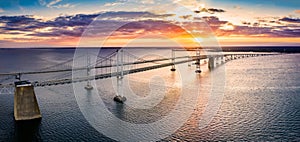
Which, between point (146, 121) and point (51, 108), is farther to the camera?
point (51, 108)

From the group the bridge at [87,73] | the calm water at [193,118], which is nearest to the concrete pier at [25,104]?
the bridge at [87,73]

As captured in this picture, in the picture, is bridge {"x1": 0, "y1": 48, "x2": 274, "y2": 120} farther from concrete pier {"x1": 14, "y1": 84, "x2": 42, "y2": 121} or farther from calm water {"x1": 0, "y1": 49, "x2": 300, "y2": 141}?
calm water {"x1": 0, "y1": 49, "x2": 300, "y2": 141}

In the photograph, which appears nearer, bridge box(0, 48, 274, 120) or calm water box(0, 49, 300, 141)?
calm water box(0, 49, 300, 141)

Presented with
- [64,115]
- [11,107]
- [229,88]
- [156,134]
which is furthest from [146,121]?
[229,88]

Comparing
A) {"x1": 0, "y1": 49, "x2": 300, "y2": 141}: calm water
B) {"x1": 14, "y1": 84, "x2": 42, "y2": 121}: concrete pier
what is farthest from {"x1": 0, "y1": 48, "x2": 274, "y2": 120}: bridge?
{"x1": 0, "y1": 49, "x2": 300, "y2": 141}: calm water

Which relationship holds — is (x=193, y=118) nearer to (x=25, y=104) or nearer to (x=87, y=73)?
(x=25, y=104)

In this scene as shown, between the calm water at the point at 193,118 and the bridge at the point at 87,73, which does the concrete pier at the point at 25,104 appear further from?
the calm water at the point at 193,118

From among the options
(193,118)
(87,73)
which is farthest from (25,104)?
(87,73)

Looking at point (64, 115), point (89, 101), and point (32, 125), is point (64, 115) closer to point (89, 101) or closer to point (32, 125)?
point (32, 125)
